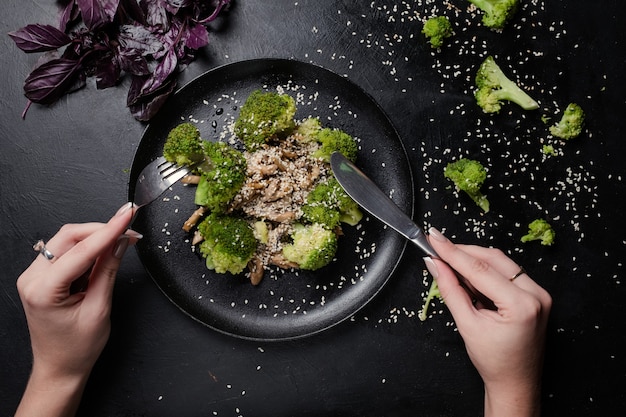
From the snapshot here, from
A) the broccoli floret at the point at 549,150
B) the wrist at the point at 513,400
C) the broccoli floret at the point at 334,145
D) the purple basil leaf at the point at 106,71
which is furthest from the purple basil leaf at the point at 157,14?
the wrist at the point at 513,400

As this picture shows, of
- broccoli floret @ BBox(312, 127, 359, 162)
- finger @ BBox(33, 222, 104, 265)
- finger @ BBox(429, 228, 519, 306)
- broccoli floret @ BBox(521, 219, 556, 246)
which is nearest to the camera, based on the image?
finger @ BBox(429, 228, 519, 306)

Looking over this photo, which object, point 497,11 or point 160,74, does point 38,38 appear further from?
point 497,11

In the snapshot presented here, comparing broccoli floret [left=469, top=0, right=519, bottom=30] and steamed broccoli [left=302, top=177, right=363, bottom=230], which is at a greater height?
broccoli floret [left=469, top=0, right=519, bottom=30]

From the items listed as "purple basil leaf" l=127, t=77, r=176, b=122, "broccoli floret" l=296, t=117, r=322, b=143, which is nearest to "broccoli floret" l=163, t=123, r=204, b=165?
"purple basil leaf" l=127, t=77, r=176, b=122

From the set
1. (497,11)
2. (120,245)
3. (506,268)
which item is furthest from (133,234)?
(497,11)

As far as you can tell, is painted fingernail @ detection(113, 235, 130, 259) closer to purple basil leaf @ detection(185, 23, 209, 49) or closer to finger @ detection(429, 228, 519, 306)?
purple basil leaf @ detection(185, 23, 209, 49)
